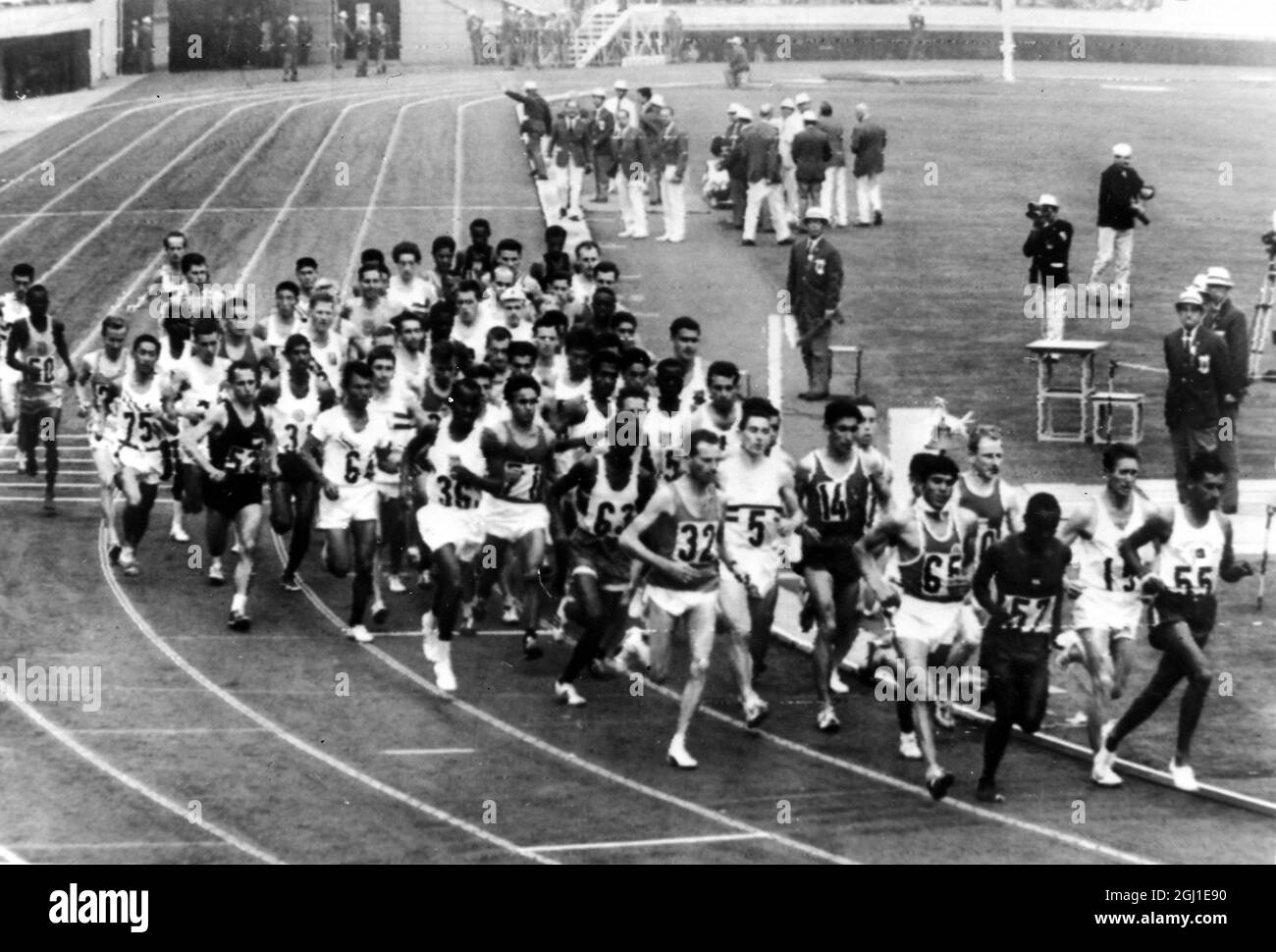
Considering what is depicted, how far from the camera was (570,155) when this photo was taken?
32.8 metres

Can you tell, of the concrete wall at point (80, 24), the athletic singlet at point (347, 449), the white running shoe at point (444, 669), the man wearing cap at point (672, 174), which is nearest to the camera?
the white running shoe at point (444, 669)

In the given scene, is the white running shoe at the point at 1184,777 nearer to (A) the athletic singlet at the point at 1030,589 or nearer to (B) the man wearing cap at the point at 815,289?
(A) the athletic singlet at the point at 1030,589

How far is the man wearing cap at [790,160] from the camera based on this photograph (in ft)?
103

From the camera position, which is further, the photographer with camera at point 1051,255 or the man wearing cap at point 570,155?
the man wearing cap at point 570,155

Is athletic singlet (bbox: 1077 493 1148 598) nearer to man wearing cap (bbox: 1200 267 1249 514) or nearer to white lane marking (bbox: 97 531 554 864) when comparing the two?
white lane marking (bbox: 97 531 554 864)

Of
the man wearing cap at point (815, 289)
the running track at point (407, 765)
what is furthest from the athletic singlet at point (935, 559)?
the man wearing cap at point (815, 289)

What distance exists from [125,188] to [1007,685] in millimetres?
26716

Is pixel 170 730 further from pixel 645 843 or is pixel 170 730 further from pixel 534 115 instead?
pixel 534 115

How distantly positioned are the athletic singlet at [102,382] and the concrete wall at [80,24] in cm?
2672

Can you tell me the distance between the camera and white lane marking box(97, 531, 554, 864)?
40.4ft

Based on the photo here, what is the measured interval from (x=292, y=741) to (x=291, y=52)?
39544mm

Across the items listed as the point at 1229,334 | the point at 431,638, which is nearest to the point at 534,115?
the point at 1229,334

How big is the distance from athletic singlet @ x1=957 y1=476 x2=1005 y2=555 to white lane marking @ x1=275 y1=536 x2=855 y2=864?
2615 mm

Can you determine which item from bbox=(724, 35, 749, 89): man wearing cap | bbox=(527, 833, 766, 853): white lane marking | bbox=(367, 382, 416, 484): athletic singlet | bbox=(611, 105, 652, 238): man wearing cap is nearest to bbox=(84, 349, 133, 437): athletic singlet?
bbox=(367, 382, 416, 484): athletic singlet
